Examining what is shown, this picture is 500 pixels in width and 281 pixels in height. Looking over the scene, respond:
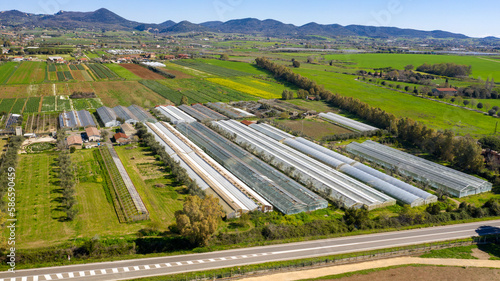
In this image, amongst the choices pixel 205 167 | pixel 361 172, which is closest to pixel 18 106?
pixel 205 167

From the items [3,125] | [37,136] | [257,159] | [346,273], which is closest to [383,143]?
[257,159]

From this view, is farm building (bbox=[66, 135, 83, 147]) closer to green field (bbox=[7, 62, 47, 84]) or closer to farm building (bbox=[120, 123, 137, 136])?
farm building (bbox=[120, 123, 137, 136])

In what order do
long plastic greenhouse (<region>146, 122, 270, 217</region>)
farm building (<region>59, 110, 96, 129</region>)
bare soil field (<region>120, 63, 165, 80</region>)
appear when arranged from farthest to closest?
bare soil field (<region>120, 63, 165, 80</region>), farm building (<region>59, 110, 96, 129</region>), long plastic greenhouse (<region>146, 122, 270, 217</region>)

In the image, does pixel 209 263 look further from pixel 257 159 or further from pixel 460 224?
pixel 460 224

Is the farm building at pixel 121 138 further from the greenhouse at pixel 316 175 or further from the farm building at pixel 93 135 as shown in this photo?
the greenhouse at pixel 316 175

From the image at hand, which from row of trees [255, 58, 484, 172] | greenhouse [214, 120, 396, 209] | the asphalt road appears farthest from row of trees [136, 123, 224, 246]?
row of trees [255, 58, 484, 172]
